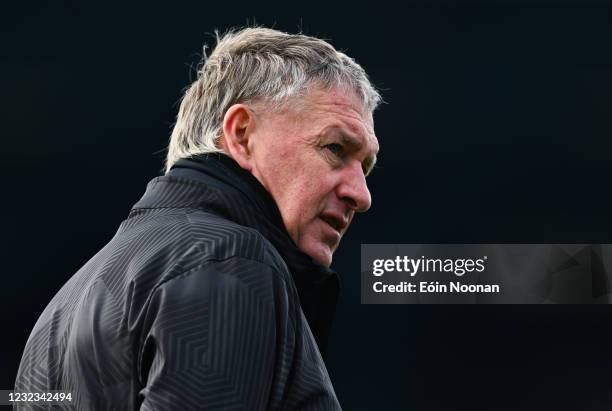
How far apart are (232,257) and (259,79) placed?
1.34 feet

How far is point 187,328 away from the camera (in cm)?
76

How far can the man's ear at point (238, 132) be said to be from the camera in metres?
1.12

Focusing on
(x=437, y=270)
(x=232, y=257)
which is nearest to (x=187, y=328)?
(x=232, y=257)

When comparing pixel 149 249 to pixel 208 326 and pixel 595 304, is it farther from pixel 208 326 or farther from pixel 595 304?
pixel 595 304

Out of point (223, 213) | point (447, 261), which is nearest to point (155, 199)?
point (223, 213)

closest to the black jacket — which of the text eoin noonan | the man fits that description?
the man

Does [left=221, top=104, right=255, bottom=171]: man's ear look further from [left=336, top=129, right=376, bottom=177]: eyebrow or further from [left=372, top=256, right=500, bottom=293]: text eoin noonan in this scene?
[left=372, top=256, right=500, bottom=293]: text eoin noonan

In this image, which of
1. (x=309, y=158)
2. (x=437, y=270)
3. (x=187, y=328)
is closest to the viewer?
(x=187, y=328)

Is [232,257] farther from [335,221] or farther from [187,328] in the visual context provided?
[335,221]

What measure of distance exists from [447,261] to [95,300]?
92.2 inches

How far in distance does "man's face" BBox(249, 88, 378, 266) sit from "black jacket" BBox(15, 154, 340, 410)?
16cm

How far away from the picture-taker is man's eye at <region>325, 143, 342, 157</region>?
115 cm

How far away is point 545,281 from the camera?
3.15 metres

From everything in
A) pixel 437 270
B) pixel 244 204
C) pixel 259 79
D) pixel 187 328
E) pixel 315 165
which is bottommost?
pixel 187 328
